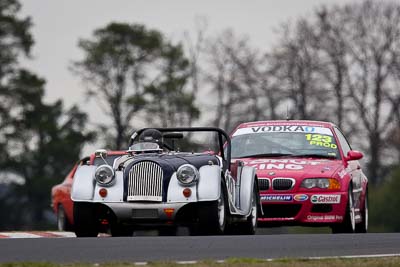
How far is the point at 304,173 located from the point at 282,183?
319mm

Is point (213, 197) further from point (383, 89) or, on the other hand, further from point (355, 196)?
point (383, 89)

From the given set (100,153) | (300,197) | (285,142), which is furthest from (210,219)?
(285,142)

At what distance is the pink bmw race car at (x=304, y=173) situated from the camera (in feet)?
62.7

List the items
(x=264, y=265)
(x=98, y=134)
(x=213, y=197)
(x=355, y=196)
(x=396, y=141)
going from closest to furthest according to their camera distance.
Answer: (x=264, y=265), (x=213, y=197), (x=355, y=196), (x=396, y=141), (x=98, y=134)

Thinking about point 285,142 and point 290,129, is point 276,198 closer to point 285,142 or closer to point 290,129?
point 285,142

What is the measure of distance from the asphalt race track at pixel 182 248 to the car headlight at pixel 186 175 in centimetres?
136

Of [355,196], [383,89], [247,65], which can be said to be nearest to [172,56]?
[247,65]

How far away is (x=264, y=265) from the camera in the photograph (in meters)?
11.9

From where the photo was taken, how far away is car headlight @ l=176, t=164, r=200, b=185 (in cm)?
1592

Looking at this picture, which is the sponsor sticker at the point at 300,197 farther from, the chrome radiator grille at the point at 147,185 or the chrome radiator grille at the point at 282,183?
the chrome radiator grille at the point at 147,185

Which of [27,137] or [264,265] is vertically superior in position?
[27,137]

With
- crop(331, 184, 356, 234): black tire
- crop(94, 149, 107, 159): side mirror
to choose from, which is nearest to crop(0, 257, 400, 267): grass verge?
crop(94, 149, 107, 159): side mirror

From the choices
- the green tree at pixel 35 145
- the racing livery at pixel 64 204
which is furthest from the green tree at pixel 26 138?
the racing livery at pixel 64 204

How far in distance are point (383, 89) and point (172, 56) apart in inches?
410
